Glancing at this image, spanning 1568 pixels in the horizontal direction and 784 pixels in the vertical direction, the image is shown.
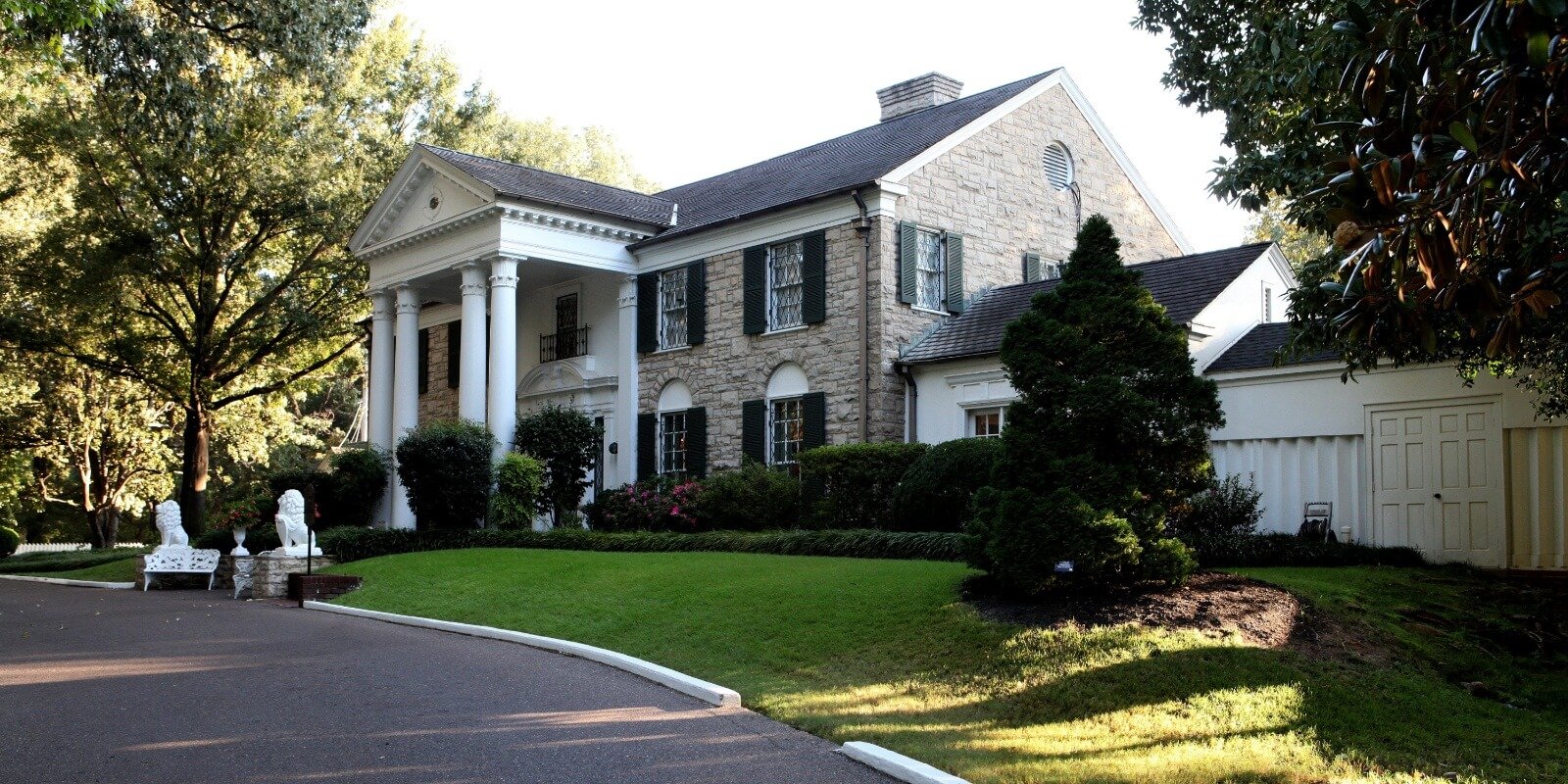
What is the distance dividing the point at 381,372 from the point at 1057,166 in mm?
15845

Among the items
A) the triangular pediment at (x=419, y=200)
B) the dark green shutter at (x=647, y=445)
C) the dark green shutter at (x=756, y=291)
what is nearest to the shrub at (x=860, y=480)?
the dark green shutter at (x=756, y=291)

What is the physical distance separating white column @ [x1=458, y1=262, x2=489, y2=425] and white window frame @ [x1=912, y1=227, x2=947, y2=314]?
915 cm

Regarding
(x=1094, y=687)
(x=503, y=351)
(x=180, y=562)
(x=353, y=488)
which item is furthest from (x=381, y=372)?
(x=1094, y=687)

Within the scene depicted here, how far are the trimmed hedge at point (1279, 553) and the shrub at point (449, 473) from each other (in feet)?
45.9

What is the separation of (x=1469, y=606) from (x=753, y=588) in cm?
689

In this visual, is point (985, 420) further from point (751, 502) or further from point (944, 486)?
point (751, 502)

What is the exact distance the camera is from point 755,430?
23953mm

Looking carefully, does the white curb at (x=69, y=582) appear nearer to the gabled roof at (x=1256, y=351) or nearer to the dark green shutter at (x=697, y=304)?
the dark green shutter at (x=697, y=304)

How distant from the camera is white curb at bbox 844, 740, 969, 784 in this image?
6992mm

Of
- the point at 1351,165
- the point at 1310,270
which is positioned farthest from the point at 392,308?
the point at 1351,165

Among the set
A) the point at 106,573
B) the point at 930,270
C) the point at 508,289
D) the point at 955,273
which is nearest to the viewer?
the point at 930,270

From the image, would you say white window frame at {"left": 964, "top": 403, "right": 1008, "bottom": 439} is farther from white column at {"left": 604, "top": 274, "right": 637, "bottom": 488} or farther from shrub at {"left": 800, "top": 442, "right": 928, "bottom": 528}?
white column at {"left": 604, "top": 274, "right": 637, "bottom": 488}

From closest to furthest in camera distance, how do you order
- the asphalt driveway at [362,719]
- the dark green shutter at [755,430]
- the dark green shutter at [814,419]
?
1. the asphalt driveway at [362,719]
2. the dark green shutter at [814,419]
3. the dark green shutter at [755,430]

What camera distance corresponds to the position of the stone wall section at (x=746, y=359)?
22516 millimetres
